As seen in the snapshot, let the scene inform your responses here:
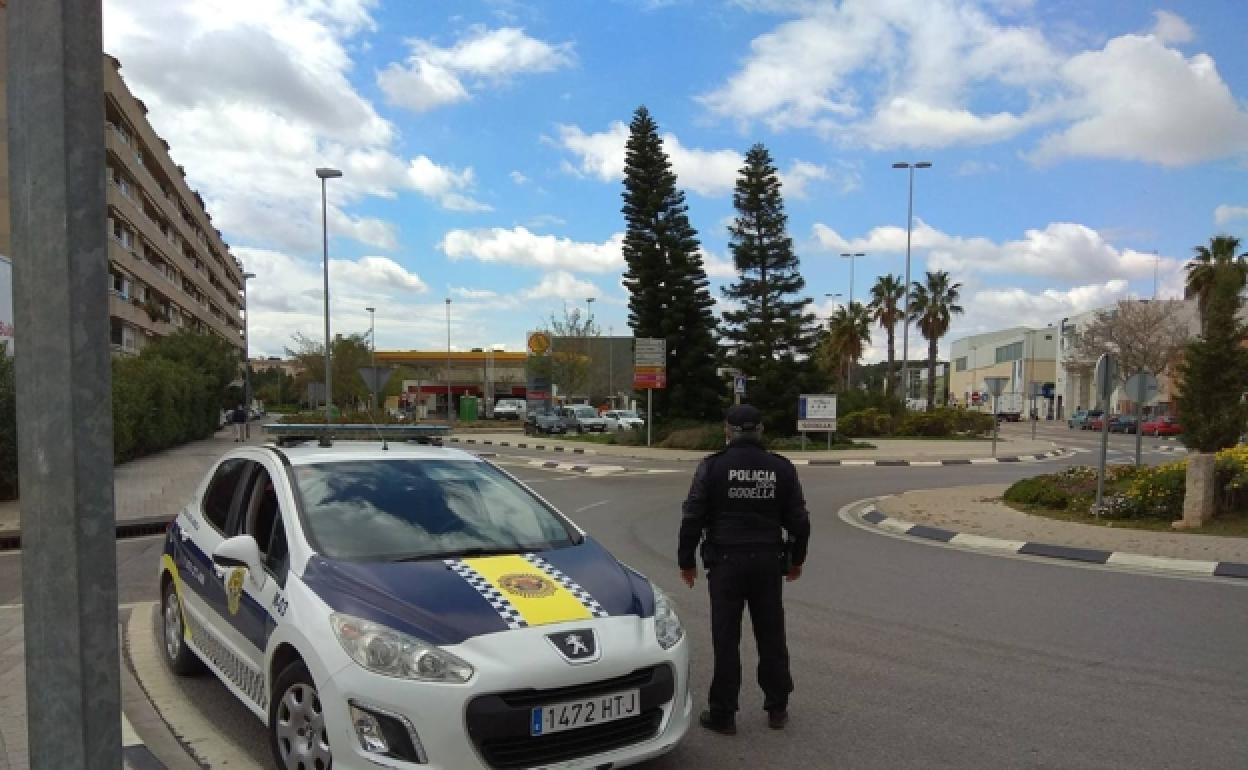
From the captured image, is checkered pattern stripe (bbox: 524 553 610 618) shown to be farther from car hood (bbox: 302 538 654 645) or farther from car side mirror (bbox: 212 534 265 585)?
car side mirror (bbox: 212 534 265 585)

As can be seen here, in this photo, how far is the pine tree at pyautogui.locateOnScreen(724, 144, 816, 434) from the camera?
30.8 meters

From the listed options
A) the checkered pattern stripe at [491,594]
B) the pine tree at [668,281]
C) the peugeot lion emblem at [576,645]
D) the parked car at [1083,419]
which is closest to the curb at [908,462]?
the pine tree at [668,281]

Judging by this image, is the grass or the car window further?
the grass

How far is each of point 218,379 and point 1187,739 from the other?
133 ft

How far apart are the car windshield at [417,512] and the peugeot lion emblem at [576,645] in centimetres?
89

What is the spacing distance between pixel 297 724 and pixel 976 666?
4.21 metres

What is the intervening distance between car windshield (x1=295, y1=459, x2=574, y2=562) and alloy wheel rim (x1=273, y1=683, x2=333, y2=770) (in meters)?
0.63

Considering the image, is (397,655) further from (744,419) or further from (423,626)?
(744,419)

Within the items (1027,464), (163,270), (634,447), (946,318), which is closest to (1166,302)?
(946,318)

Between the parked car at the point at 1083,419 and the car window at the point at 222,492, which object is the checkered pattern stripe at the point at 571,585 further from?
the parked car at the point at 1083,419

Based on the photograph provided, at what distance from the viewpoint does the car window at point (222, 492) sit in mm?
4816

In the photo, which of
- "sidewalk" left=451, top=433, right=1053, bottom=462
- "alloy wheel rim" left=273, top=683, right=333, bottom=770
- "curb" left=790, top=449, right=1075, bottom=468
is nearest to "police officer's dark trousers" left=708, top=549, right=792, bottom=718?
"alloy wheel rim" left=273, top=683, right=333, bottom=770

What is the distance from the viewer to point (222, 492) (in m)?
5.00

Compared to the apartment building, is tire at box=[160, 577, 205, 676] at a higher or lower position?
lower
